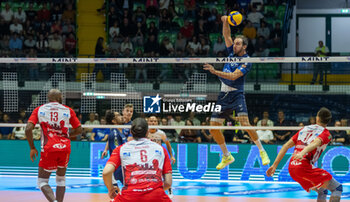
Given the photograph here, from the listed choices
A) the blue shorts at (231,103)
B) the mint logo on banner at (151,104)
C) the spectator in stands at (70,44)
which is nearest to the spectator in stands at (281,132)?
the blue shorts at (231,103)

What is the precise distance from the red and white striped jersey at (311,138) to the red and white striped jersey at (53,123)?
12.6ft

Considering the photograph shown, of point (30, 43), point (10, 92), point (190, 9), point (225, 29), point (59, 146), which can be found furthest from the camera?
point (190, 9)

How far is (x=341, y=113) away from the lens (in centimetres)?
1738

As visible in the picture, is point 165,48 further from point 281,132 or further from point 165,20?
point 281,132

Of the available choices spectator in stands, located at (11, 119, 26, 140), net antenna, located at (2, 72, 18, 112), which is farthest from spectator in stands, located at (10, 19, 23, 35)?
net antenna, located at (2, 72, 18, 112)

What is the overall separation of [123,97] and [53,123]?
11.6 ft

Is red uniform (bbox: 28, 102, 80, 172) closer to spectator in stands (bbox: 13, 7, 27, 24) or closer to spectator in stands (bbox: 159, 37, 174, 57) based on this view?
spectator in stands (bbox: 159, 37, 174, 57)

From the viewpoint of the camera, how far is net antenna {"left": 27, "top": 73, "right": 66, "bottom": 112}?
13.5m

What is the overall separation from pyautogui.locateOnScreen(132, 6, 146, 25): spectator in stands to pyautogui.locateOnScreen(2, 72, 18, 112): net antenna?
9442 mm

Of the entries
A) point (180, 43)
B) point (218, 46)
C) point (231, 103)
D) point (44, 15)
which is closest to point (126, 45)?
point (180, 43)

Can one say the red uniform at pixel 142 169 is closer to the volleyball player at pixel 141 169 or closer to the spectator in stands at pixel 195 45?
the volleyball player at pixel 141 169

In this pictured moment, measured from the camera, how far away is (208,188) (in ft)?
45.9

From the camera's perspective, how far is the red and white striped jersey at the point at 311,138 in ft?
29.5

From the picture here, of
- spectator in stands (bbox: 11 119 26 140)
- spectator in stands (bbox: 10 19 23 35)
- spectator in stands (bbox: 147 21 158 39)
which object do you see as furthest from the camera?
spectator in stands (bbox: 10 19 23 35)
